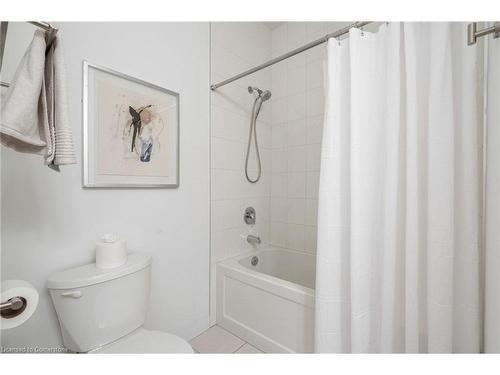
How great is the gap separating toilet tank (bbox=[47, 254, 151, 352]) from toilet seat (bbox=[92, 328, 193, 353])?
0.09 ft

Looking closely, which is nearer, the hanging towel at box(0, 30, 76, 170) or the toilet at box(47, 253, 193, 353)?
the hanging towel at box(0, 30, 76, 170)

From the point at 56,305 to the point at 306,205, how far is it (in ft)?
5.14

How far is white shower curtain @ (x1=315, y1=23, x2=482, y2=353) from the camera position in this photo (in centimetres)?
81

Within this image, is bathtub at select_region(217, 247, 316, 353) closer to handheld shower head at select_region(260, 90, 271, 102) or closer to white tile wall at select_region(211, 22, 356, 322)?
white tile wall at select_region(211, 22, 356, 322)

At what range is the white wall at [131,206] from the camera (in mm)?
A: 902

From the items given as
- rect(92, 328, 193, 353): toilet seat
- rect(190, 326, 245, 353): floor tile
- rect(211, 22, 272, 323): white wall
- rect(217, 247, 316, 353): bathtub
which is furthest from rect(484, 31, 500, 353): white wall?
rect(211, 22, 272, 323): white wall

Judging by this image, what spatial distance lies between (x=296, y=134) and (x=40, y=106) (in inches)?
62.9

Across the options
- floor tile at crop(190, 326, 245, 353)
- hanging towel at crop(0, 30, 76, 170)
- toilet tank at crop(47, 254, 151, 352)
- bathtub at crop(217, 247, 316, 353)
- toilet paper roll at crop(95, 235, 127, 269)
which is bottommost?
floor tile at crop(190, 326, 245, 353)

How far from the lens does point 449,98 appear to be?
2.67ft

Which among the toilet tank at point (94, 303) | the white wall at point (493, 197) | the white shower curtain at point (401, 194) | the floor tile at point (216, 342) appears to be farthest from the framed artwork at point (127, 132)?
the white wall at point (493, 197)

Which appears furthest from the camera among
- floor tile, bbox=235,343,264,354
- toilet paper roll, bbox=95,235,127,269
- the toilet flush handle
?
floor tile, bbox=235,343,264,354

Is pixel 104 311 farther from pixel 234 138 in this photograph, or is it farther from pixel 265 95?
pixel 265 95

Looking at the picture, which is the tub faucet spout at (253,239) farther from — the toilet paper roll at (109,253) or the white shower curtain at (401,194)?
the toilet paper roll at (109,253)
